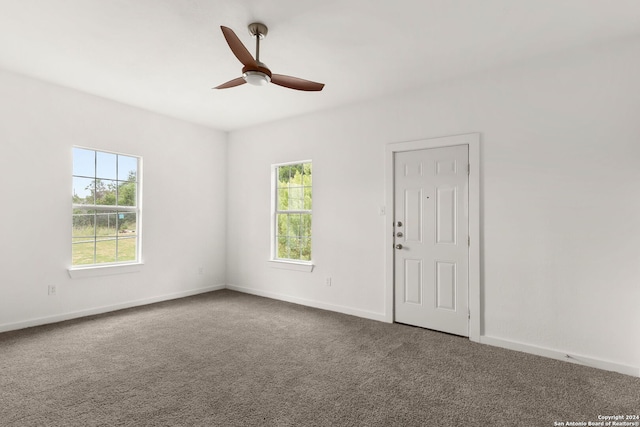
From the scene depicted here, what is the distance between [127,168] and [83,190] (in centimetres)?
64

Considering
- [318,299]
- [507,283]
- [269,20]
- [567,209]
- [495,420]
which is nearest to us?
[495,420]

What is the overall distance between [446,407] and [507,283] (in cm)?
158

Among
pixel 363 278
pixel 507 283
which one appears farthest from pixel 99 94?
pixel 507 283

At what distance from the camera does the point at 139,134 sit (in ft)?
15.4

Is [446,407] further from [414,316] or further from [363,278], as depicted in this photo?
[363,278]

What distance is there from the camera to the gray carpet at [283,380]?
208 centimetres

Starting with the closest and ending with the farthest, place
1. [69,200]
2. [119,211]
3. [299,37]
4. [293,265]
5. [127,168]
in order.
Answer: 1. [299,37]
2. [69,200]
3. [119,211]
4. [127,168]
5. [293,265]

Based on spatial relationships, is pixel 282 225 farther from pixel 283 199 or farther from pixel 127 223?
pixel 127 223

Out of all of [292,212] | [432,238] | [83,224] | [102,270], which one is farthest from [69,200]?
[432,238]

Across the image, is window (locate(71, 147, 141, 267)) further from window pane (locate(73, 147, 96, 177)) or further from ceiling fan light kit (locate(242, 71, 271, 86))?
ceiling fan light kit (locate(242, 71, 271, 86))

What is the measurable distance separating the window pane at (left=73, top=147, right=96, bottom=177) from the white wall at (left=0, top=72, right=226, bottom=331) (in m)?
0.11

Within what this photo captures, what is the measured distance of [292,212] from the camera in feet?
16.7

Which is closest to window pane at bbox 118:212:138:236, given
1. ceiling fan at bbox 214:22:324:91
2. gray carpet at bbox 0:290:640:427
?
gray carpet at bbox 0:290:640:427

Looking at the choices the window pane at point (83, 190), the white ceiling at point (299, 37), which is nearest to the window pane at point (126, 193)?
the window pane at point (83, 190)
